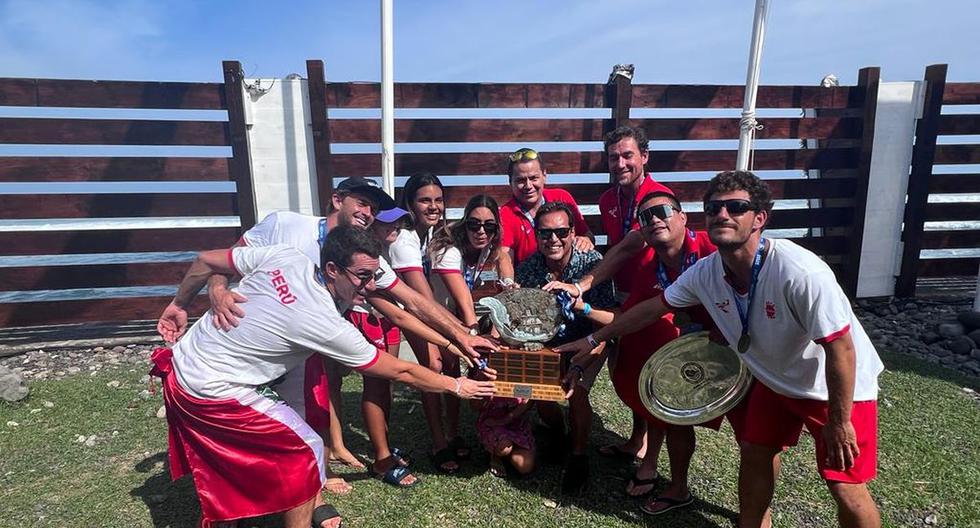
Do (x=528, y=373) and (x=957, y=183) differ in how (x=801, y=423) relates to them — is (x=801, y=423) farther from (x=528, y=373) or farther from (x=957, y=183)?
(x=957, y=183)

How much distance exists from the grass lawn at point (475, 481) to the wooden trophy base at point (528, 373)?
Answer: 31.0 inches

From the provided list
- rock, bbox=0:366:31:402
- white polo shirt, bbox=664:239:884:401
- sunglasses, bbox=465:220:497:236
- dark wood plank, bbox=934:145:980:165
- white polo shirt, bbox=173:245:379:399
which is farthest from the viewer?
dark wood plank, bbox=934:145:980:165

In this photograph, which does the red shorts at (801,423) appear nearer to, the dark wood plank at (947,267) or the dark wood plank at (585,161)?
the dark wood plank at (585,161)

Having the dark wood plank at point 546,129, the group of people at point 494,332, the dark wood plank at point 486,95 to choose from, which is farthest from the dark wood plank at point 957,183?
the group of people at point 494,332

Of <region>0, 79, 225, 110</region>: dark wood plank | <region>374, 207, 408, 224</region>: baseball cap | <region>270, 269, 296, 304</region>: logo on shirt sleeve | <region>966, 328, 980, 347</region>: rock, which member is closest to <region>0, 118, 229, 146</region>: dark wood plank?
<region>0, 79, 225, 110</region>: dark wood plank

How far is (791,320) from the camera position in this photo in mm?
2217

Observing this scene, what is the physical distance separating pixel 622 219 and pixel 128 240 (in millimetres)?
5699

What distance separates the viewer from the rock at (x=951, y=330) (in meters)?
5.78

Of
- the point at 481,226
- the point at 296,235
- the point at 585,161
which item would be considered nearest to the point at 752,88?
the point at 585,161

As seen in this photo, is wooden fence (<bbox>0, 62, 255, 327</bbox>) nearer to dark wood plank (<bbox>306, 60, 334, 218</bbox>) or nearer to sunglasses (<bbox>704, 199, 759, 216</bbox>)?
dark wood plank (<bbox>306, 60, 334, 218</bbox>)

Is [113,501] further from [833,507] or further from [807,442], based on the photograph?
[807,442]

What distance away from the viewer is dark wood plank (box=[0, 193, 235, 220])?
19.0ft

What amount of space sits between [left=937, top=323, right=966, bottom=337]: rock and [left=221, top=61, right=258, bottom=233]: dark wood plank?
26.0ft

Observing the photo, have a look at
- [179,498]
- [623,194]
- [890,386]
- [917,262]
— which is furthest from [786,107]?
[179,498]
